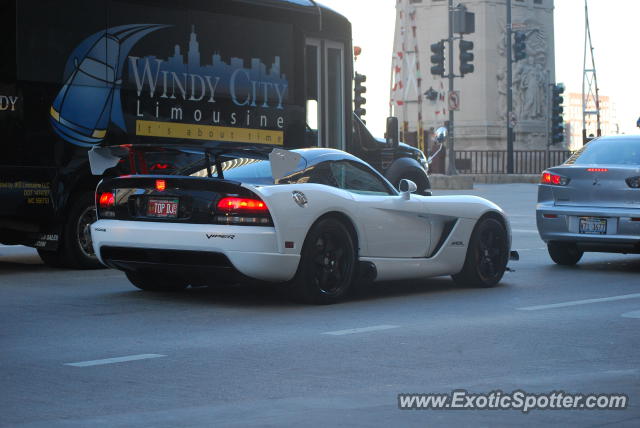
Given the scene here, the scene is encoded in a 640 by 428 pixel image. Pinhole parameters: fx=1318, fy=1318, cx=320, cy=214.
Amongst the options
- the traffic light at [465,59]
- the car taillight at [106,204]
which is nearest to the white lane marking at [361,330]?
the car taillight at [106,204]

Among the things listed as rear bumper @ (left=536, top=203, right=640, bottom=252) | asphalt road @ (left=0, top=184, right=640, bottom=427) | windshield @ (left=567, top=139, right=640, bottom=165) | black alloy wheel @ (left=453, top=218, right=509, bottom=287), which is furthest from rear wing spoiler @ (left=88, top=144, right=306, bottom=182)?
windshield @ (left=567, top=139, right=640, bottom=165)

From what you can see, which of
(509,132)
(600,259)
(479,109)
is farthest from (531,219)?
(479,109)

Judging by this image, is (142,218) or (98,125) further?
(98,125)

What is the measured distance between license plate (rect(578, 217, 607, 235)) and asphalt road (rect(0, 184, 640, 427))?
4.55ft

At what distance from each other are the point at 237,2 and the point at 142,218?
550 cm

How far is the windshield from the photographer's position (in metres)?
14.5

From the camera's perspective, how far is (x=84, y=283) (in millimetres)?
12453

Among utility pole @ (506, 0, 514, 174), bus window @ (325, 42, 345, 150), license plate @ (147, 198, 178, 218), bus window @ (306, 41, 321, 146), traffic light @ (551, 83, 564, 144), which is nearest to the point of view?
license plate @ (147, 198, 178, 218)

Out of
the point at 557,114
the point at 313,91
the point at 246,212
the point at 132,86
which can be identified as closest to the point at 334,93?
the point at 313,91

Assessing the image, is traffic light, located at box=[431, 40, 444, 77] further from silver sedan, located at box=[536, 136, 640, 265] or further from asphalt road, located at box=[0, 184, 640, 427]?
asphalt road, located at box=[0, 184, 640, 427]

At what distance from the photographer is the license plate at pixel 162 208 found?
1025cm

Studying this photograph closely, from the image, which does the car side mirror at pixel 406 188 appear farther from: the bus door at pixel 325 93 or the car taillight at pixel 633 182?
the bus door at pixel 325 93

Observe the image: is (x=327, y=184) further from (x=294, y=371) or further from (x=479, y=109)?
(x=479, y=109)

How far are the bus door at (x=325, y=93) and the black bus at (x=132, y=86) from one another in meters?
0.02
